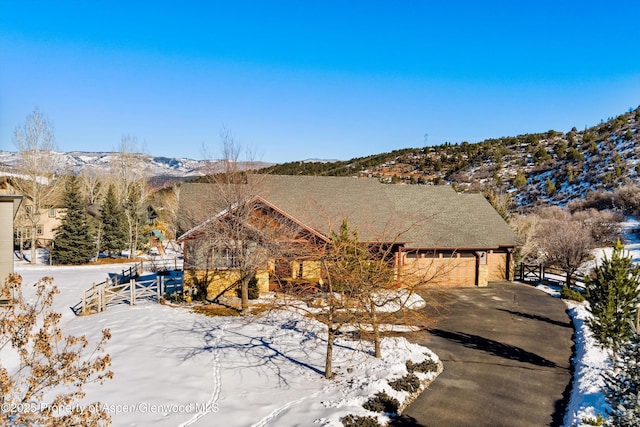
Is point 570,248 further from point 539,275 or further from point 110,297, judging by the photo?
point 110,297

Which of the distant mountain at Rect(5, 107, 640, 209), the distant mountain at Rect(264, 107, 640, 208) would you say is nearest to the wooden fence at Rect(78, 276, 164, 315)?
the distant mountain at Rect(5, 107, 640, 209)

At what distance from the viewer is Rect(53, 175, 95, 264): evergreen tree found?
38.9 meters

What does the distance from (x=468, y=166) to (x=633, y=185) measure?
2925 cm

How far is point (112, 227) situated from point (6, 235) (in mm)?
27936

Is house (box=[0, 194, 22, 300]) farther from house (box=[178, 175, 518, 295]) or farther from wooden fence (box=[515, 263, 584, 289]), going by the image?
wooden fence (box=[515, 263, 584, 289])

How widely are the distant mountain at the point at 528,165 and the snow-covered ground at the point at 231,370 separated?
35033 mm

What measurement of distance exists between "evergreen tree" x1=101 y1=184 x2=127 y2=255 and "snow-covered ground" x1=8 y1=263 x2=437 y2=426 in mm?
26268

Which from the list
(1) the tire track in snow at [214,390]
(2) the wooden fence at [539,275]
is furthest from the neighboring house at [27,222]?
(2) the wooden fence at [539,275]

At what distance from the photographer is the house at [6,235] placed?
17703 mm

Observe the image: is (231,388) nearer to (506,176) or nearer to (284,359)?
(284,359)

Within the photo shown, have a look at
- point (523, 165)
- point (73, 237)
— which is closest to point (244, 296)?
point (73, 237)

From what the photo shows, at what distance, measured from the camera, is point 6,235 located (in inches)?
706

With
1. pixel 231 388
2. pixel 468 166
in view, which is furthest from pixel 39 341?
pixel 468 166

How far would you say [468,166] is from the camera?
7381 centimetres
